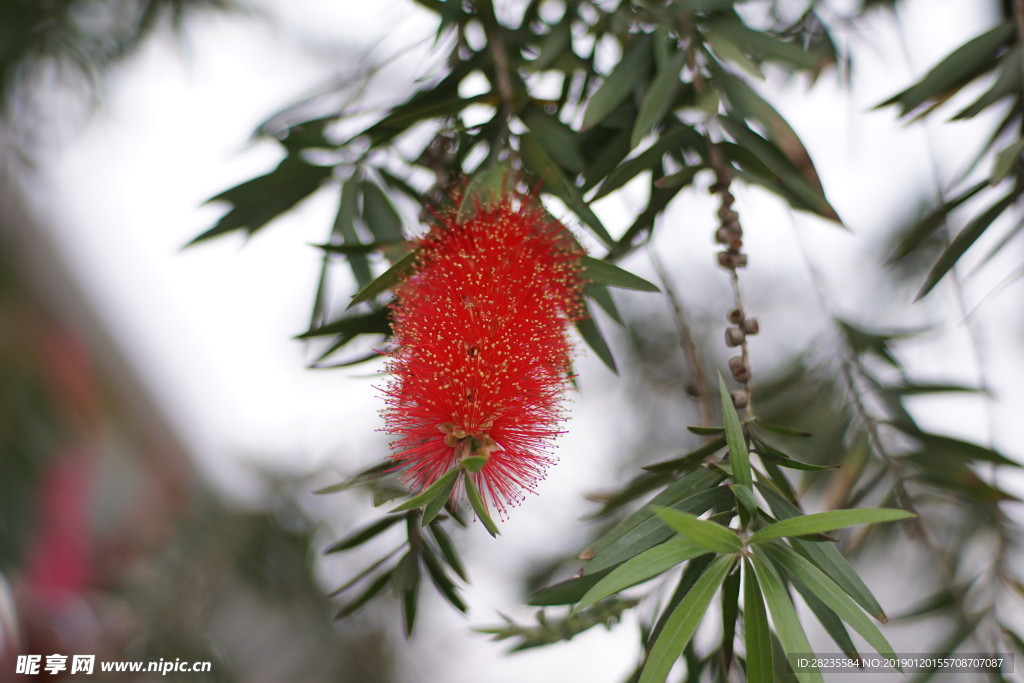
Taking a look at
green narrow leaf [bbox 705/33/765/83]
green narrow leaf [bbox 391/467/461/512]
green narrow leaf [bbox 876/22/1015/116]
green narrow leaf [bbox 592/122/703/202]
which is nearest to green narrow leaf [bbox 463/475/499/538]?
green narrow leaf [bbox 391/467/461/512]

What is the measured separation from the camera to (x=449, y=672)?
4.21 feet

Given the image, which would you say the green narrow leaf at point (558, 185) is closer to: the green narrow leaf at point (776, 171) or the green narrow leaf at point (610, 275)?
the green narrow leaf at point (610, 275)

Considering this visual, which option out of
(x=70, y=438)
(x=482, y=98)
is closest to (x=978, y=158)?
(x=482, y=98)

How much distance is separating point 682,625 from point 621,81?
39 cm

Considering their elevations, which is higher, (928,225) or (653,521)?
(928,225)

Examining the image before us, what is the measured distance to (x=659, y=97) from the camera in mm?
508

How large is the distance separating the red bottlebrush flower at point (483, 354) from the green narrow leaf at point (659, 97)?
95 mm

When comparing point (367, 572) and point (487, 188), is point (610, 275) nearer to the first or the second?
point (487, 188)

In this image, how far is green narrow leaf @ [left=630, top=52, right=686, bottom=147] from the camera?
1.61 feet

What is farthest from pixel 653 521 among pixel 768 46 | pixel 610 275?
pixel 768 46

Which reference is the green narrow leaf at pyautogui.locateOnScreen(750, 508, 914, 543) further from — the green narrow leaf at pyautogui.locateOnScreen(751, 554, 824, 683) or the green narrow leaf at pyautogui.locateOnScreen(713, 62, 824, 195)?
the green narrow leaf at pyautogui.locateOnScreen(713, 62, 824, 195)

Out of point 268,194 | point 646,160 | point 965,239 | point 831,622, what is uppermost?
point 268,194

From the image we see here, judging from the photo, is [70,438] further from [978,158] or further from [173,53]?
[978,158]

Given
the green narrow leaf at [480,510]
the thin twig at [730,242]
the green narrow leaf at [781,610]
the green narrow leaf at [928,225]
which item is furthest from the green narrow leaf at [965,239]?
the green narrow leaf at [480,510]
